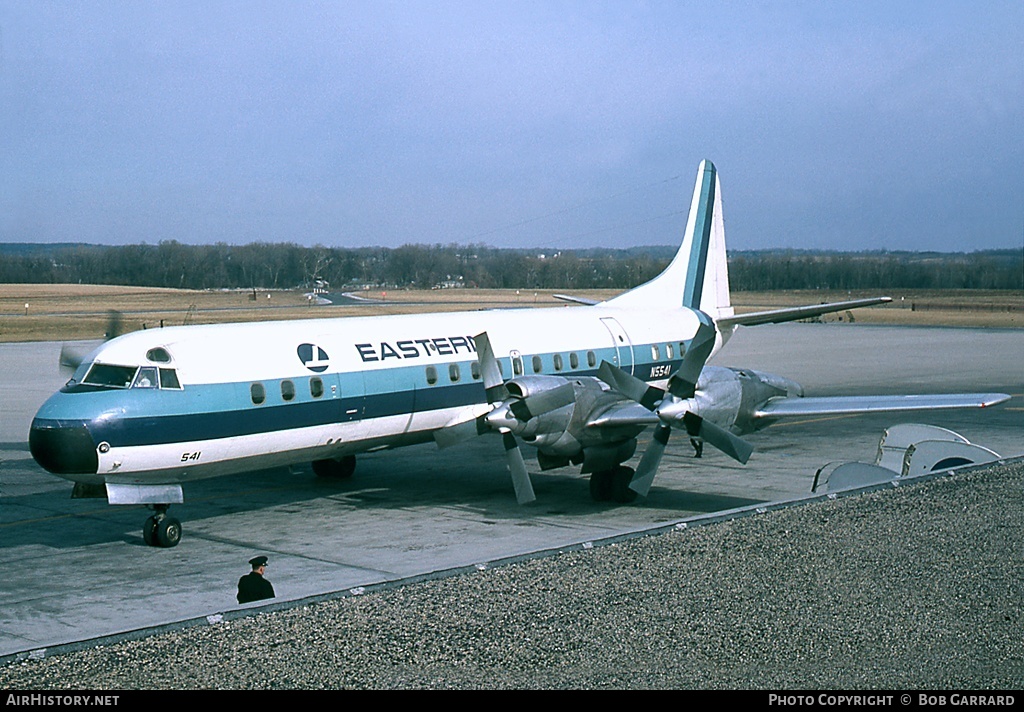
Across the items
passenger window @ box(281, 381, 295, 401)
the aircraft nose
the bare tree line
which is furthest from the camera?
the bare tree line

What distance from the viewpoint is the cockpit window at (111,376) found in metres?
19.0

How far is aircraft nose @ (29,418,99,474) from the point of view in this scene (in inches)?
705

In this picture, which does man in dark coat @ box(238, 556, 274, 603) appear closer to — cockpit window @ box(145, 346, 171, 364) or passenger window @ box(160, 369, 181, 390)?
passenger window @ box(160, 369, 181, 390)

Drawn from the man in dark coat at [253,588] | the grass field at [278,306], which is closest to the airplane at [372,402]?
the man in dark coat at [253,588]

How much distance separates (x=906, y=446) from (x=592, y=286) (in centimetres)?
10380

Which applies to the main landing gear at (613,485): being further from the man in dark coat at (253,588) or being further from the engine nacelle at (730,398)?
the man in dark coat at (253,588)

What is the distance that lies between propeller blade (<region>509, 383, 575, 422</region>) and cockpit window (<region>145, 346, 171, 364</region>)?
6.20 meters

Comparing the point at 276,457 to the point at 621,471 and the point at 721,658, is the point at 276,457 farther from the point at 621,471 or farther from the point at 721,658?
the point at 721,658

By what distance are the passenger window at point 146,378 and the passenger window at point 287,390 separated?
7.85 ft

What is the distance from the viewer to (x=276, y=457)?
20.8 meters

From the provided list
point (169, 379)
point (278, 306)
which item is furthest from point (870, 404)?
point (278, 306)

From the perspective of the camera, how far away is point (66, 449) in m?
17.9

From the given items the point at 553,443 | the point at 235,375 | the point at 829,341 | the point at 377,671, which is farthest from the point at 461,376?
the point at 829,341

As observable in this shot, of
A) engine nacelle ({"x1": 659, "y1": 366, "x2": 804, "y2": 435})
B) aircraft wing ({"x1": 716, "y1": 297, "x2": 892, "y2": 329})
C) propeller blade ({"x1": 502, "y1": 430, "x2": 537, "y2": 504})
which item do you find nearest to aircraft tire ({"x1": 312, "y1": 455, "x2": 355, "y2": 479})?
propeller blade ({"x1": 502, "y1": 430, "x2": 537, "y2": 504})
